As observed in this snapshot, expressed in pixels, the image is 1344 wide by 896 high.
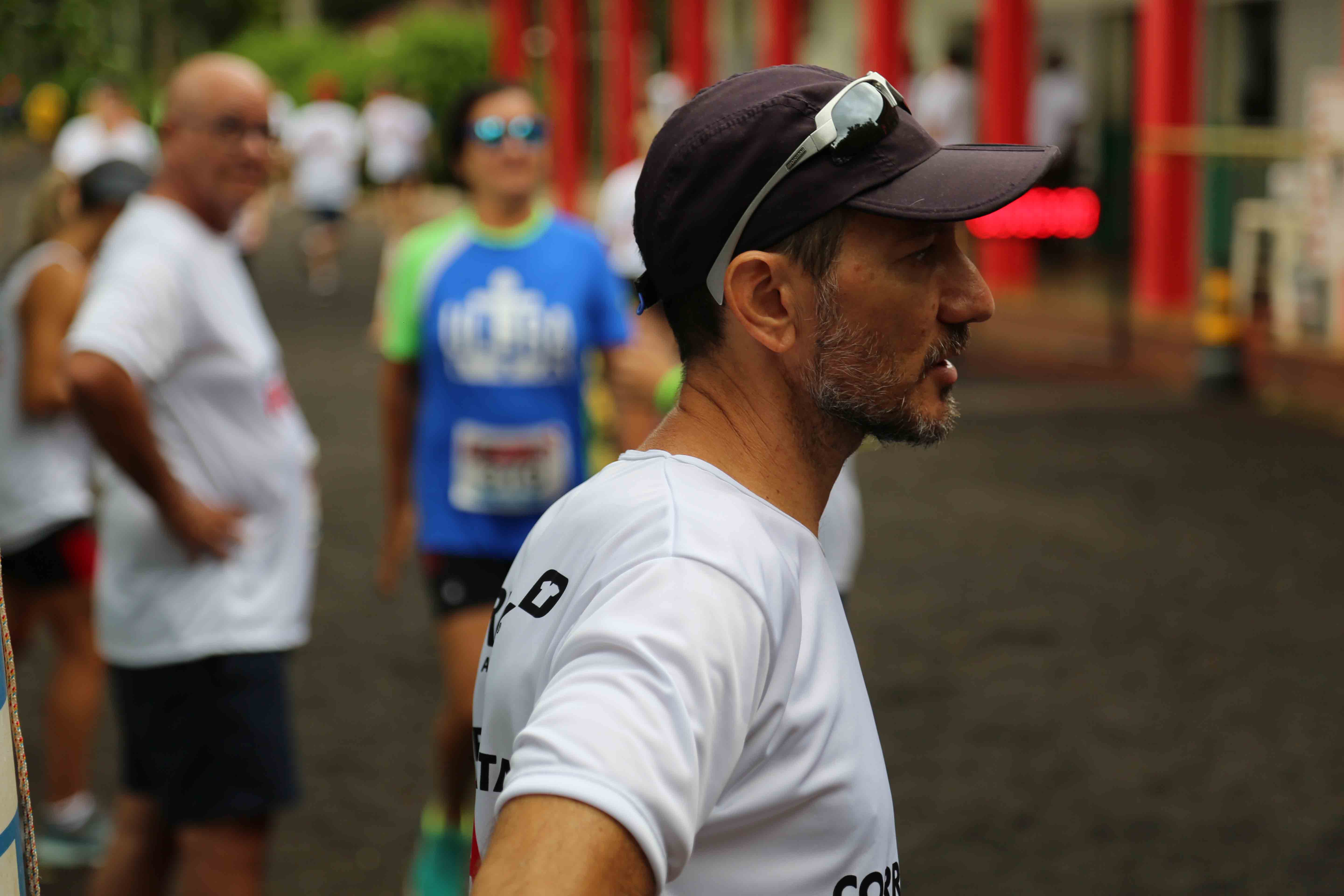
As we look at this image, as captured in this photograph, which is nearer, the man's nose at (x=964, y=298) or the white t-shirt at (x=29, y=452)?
the man's nose at (x=964, y=298)

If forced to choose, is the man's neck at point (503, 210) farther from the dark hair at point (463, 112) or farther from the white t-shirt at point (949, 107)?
the white t-shirt at point (949, 107)

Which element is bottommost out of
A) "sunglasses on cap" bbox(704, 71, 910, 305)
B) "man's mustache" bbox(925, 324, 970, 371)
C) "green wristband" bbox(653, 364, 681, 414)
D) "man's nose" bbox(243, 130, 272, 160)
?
"green wristband" bbox(653, 364, 681, 414)

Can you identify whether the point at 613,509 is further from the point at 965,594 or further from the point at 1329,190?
the point at 1329,190

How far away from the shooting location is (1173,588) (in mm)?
7699

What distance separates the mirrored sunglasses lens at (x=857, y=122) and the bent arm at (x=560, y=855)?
0.73m

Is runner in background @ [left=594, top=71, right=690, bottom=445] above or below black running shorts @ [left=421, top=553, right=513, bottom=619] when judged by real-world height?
above

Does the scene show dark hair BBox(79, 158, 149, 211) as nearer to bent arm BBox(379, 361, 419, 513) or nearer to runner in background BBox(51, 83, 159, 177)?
bent arm BBox(379, 361, 419, 513)

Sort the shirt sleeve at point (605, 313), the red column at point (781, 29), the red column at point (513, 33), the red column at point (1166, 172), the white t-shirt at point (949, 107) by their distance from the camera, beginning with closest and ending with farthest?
the shirt sleeve at point (605, 313) → the red column at point (1166, 172) → the white t-shirt at point (949, 107) → the red column at point (781, 29) → the red column at point (513, 33)

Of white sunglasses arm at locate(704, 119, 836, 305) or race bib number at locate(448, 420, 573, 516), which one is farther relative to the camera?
race bib number at locate(448, 420, 573, 516)

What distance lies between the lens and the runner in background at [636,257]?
172 inches

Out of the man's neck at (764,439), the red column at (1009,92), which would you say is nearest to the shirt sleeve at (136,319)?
the man's neck at (764,439)

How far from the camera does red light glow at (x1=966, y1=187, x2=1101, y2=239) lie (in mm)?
14320

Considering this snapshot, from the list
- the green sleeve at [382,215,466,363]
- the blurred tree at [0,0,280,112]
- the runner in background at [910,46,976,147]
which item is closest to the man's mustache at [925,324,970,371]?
the blurred tree at [0,0,280,112]

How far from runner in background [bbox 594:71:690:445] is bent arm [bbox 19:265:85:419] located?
1.66 m
